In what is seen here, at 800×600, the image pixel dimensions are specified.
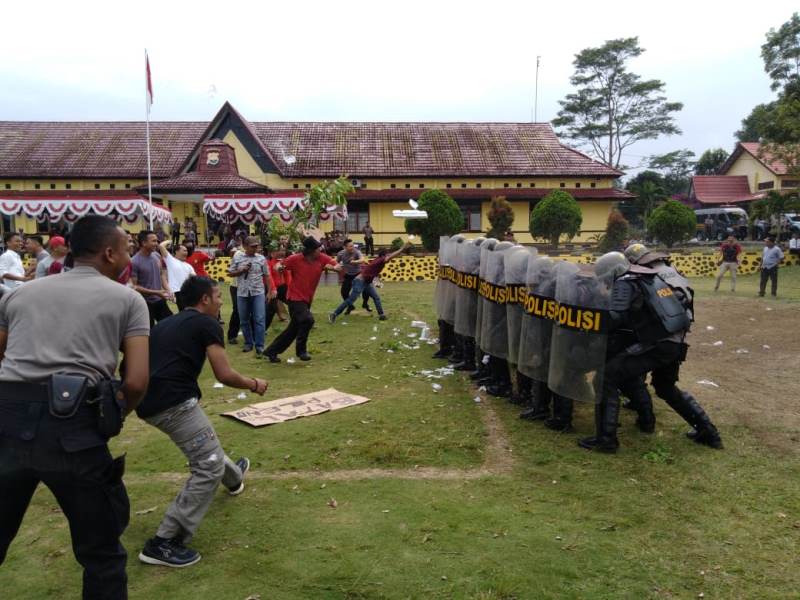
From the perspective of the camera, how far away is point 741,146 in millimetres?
43281

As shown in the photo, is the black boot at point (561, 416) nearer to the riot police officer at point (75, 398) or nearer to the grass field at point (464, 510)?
the grass field at point (464, 510)

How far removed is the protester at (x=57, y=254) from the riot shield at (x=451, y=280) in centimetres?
427

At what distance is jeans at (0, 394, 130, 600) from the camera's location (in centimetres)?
247

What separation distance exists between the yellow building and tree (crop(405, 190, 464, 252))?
511cm

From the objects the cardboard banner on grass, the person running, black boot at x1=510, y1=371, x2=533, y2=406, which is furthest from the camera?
the person running

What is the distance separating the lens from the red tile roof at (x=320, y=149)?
29.0 metres

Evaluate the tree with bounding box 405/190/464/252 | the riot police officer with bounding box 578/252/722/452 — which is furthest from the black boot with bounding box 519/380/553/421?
the tree with bounding box 405/190/464/252

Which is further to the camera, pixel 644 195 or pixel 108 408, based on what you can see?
pixel 644 195

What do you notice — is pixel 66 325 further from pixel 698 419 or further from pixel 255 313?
pixel 255 313

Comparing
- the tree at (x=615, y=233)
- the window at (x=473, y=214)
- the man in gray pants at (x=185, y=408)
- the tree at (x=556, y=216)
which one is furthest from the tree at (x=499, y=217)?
the man in gray pants at (x=185, y=408)

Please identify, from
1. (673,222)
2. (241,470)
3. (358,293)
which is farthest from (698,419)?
(673,222)

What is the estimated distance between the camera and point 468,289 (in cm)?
782

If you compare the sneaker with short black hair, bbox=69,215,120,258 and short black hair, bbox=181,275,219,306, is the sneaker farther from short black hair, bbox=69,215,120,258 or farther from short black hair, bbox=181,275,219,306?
short black hair, bbox=69,215,120,258

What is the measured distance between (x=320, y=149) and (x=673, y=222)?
16439mm
